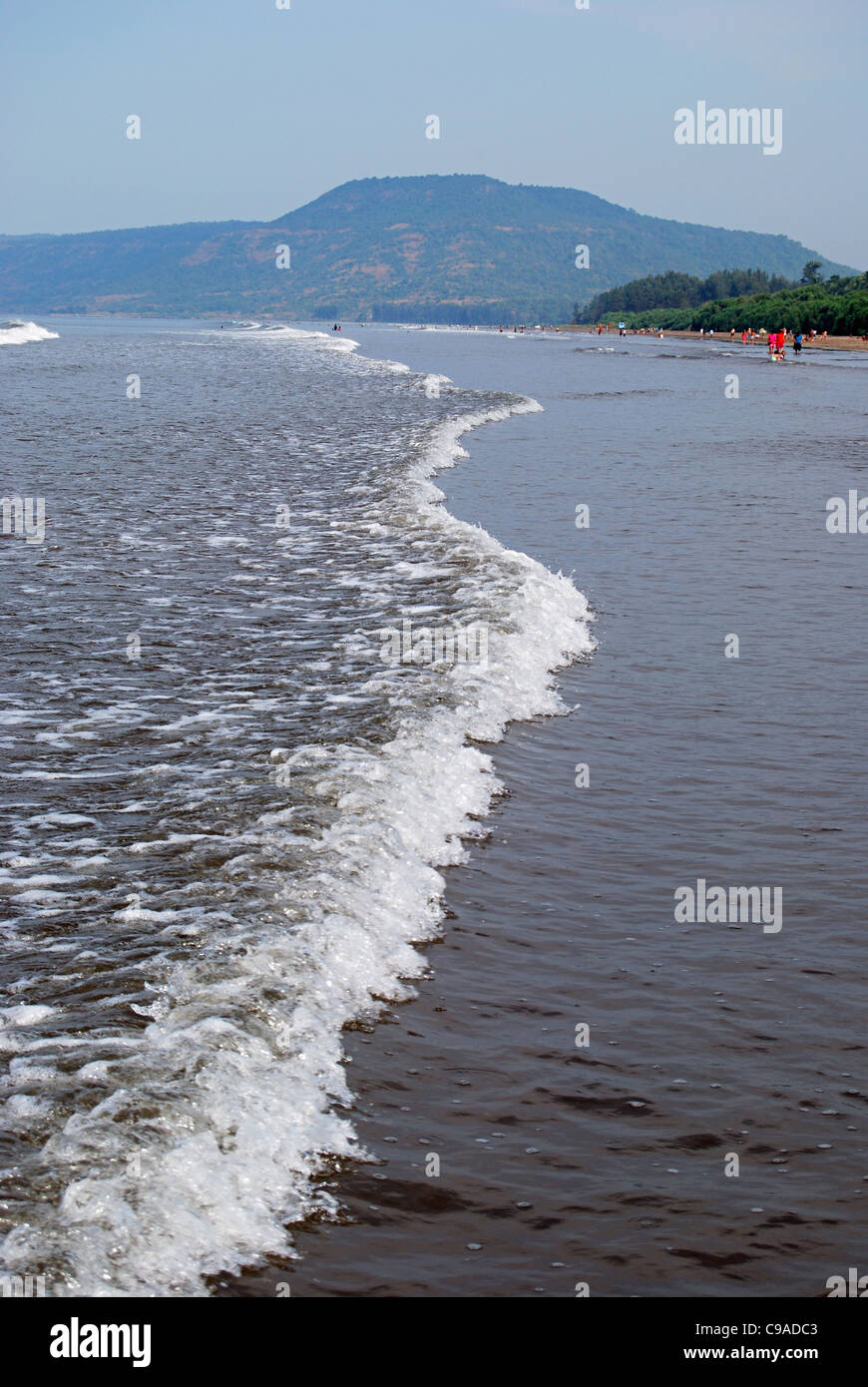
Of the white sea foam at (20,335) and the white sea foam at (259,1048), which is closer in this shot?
the white sea foam at (259,1048)

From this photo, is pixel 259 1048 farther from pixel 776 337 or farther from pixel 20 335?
pixel 20 335

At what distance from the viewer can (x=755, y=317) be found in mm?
146375

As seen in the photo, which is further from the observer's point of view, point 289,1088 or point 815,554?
point 815,554

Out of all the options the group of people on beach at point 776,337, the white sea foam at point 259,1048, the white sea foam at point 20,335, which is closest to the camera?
the white sea foam at point 259,1048

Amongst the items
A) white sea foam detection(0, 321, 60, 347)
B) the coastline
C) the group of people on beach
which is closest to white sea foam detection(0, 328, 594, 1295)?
the coastline

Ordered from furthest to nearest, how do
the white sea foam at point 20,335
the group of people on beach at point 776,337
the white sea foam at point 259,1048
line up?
the white sea foam at point 20,335
the group of people on beach at point 776,337
the white sea foam at point 259,1048

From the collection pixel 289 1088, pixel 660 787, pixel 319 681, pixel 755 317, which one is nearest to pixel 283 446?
pixel 319 681

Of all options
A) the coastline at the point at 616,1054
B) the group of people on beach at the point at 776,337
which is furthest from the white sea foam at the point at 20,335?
the coastline at the point at 616,1054

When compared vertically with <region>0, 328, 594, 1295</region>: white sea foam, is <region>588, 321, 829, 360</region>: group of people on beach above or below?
above

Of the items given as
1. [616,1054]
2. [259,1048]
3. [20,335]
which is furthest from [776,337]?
[259,1048]

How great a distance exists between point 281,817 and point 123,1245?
12.4 ft

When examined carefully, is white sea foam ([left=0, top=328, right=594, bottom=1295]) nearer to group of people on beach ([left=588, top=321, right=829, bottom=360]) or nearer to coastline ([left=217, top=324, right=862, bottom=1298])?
coastline ([left=217, top=324, right=862, bottom=1298])

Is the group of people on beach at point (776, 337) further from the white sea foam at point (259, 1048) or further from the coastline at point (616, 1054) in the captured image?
the white sea foam at point (259, 1048)
